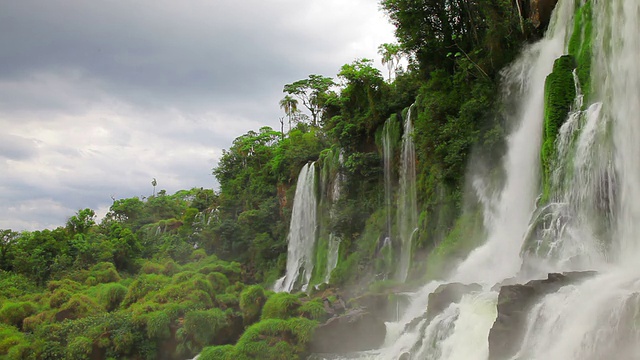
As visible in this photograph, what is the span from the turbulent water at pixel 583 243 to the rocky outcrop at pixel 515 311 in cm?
12

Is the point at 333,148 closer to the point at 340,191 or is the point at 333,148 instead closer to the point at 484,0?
the point at 340,191

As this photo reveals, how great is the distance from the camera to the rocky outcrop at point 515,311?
24.8ft

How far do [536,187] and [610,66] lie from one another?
3.61 meters

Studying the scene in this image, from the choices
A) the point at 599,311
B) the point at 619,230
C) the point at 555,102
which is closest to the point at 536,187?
the point at 555,102

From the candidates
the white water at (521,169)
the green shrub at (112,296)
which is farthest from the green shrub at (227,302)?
the white water at (521,169)

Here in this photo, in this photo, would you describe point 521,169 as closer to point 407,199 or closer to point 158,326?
point 407,199

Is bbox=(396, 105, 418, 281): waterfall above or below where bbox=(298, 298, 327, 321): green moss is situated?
above

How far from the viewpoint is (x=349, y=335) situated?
12102 millimetres

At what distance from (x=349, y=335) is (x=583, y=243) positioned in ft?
18.9

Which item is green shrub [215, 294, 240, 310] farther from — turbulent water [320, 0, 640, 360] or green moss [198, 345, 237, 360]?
turbulent water [320, 0, 640, 360]

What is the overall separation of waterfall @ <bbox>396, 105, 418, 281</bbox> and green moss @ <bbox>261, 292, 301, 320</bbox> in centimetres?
615

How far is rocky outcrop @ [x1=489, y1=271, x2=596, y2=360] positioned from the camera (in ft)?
24.8

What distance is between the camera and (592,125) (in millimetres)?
10469

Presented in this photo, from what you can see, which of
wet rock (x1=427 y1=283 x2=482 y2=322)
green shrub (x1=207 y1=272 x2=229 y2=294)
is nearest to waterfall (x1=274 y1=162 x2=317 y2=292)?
green shrub (x1=207 y1=272 x2=229 y2=294)
